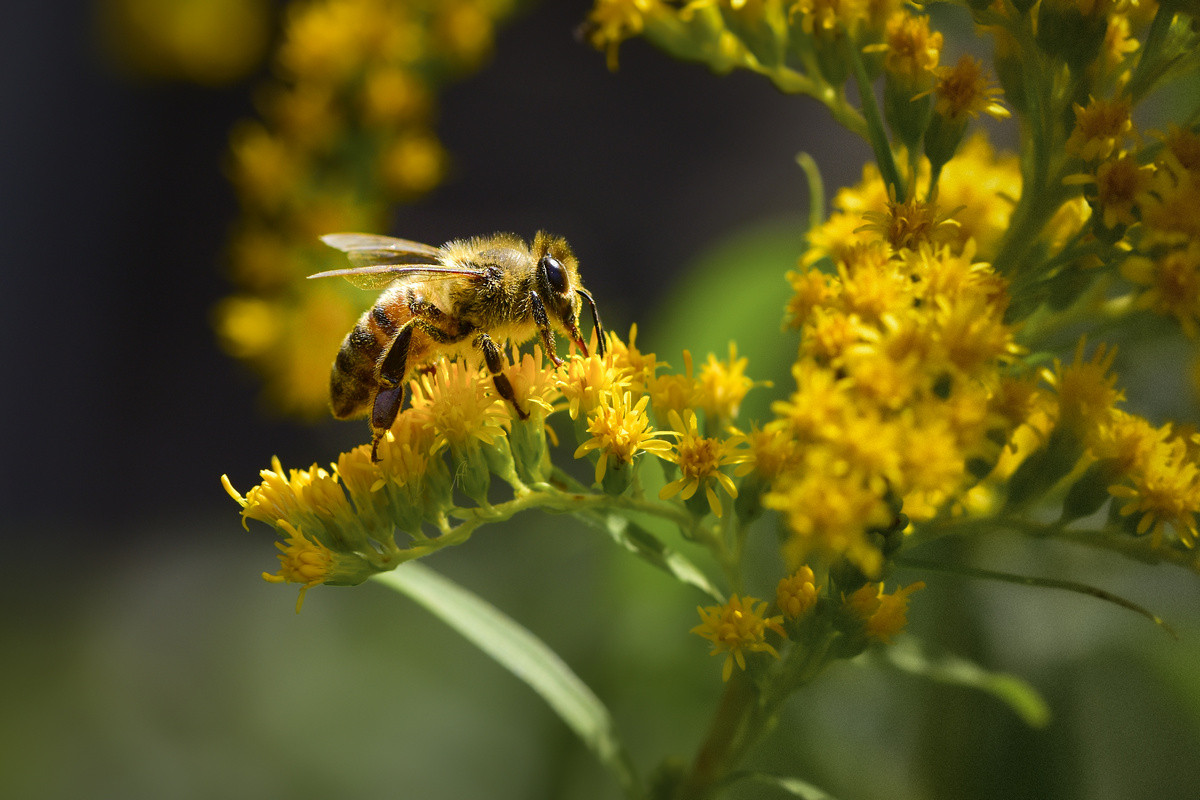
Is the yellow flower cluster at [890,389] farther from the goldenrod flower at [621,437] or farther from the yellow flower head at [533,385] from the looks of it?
the yellow flower head at [533,385]

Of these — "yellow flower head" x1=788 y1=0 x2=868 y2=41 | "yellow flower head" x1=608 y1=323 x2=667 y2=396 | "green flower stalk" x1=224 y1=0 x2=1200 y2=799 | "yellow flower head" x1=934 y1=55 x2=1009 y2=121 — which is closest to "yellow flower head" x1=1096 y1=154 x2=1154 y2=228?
"green flower stalk" x1=224 y1=0 x2=1200 y2=799

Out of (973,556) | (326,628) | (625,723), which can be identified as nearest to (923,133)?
(973,556)

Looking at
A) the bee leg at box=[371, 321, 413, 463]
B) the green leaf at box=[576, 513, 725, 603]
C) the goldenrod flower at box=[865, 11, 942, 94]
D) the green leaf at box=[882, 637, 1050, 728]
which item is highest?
the goldenrod flower at box=[865, 11, 942, 94]

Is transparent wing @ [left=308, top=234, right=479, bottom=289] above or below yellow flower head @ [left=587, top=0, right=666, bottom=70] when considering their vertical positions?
below

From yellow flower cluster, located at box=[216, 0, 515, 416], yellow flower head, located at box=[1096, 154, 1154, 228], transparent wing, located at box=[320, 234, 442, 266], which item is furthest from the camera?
yellow flower cluster, located at box=[216, 0, 515, 416]

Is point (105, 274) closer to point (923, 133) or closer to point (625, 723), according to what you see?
point (625, 723)

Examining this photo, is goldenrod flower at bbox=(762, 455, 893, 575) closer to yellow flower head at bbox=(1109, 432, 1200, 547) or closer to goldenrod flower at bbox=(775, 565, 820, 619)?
goldenrod flower at bbox=(775, 565, 820, 619)

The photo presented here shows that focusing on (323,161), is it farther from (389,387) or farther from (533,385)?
(533,385)

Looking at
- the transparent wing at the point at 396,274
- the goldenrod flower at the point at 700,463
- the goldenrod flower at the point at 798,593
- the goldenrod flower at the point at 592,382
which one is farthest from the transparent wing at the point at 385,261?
the goldenrod flower at the point at 798,593
